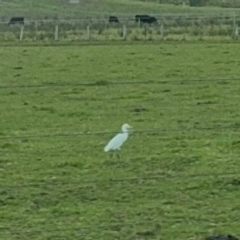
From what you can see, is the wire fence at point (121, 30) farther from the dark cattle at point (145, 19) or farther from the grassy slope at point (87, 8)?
the grassy slope at point (87, 8)

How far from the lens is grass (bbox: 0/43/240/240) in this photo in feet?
24.5

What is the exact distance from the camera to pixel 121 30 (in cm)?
3750

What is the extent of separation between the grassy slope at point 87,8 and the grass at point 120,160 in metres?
42.0

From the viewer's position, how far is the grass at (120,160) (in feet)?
24.5

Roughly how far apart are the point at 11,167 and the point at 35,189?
129cm

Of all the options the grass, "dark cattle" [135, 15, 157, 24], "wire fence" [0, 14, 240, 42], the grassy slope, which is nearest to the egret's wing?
the grass

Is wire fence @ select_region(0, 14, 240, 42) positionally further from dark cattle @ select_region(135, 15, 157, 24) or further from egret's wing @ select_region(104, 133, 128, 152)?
egret's wing @ select_region(104, 133, 128, 152)

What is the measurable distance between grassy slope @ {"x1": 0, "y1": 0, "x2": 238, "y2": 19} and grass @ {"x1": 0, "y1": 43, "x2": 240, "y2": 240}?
138ft

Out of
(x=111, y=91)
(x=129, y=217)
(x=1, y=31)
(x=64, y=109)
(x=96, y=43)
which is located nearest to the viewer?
(x=129, y=217)

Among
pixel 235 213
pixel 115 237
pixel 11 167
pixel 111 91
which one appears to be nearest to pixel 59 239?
pixel 115 237

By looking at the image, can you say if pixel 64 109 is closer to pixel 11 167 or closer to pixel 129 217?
pixel 11 167

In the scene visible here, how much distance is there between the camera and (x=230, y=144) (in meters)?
11.1

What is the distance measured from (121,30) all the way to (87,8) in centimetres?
3029

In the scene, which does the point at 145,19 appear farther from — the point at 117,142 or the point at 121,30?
the point at 117,142
